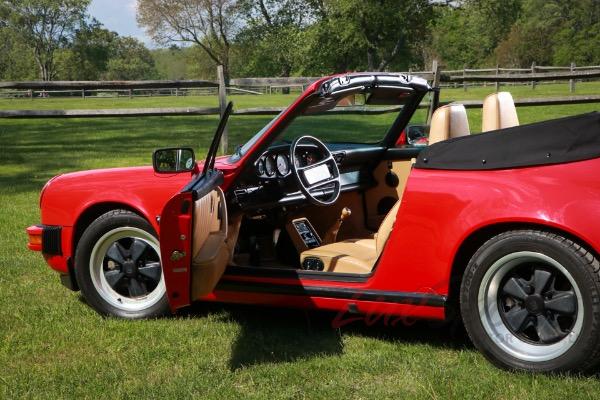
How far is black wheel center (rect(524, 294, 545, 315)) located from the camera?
3168 mm

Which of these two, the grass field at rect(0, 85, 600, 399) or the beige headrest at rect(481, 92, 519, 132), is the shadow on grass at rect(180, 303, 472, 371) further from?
the beige headrest at rect(481, 92, 519, 132)

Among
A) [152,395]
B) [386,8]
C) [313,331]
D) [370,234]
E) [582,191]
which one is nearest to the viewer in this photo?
[582,191]

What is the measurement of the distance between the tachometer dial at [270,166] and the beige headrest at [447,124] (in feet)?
3.22

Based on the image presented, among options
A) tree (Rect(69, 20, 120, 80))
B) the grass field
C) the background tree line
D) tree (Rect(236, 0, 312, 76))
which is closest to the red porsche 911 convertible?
the grass field

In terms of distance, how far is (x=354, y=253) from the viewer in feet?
13.6

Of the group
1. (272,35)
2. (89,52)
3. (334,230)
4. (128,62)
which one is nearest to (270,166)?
(334,230)

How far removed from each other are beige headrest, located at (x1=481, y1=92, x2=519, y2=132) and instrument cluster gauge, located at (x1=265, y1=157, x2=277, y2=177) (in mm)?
1268

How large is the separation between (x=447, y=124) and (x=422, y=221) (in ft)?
2.27

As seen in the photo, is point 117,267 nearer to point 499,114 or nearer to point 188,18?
point 499,114

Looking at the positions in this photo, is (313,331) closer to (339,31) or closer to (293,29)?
(339,31)

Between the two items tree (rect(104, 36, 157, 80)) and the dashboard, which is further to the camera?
tree (rect(104, 36, 157, 80))

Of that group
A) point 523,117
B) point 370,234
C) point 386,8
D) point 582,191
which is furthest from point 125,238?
point 386,8

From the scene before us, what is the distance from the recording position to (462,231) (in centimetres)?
330

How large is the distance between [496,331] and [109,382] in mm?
1937
